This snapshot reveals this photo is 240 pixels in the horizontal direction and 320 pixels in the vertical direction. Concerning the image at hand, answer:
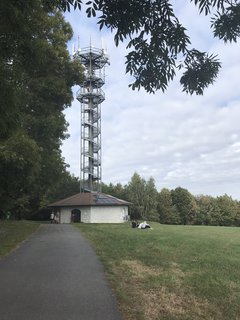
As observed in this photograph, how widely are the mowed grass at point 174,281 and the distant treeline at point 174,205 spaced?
6502 cm

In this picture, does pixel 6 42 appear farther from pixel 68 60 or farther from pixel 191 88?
pixel 68 60

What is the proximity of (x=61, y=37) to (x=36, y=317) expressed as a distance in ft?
74.0

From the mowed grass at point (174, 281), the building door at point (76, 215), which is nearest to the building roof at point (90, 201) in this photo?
the building door at point (76, 215)

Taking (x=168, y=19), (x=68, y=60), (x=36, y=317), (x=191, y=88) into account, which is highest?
(x=68, y=60)

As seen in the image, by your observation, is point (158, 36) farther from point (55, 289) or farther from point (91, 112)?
point (91, 112)

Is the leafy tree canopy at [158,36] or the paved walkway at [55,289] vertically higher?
the leafy tree canopy at [158,36]

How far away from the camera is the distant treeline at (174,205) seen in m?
82.4

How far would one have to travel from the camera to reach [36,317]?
698 centimetres

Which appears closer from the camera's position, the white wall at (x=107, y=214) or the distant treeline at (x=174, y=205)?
the white wall at (x=107, y=214)

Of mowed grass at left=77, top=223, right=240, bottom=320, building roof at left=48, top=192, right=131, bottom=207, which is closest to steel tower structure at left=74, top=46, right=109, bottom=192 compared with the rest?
building roof at left=48, top=192, right=131, bottom=207

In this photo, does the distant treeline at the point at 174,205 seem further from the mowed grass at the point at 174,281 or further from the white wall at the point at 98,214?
the mowed grass at the point at 174,281

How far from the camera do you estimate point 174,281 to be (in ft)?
33.9

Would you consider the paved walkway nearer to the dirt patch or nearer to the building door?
the dirt patch

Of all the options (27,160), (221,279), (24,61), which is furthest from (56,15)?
(221,279)
